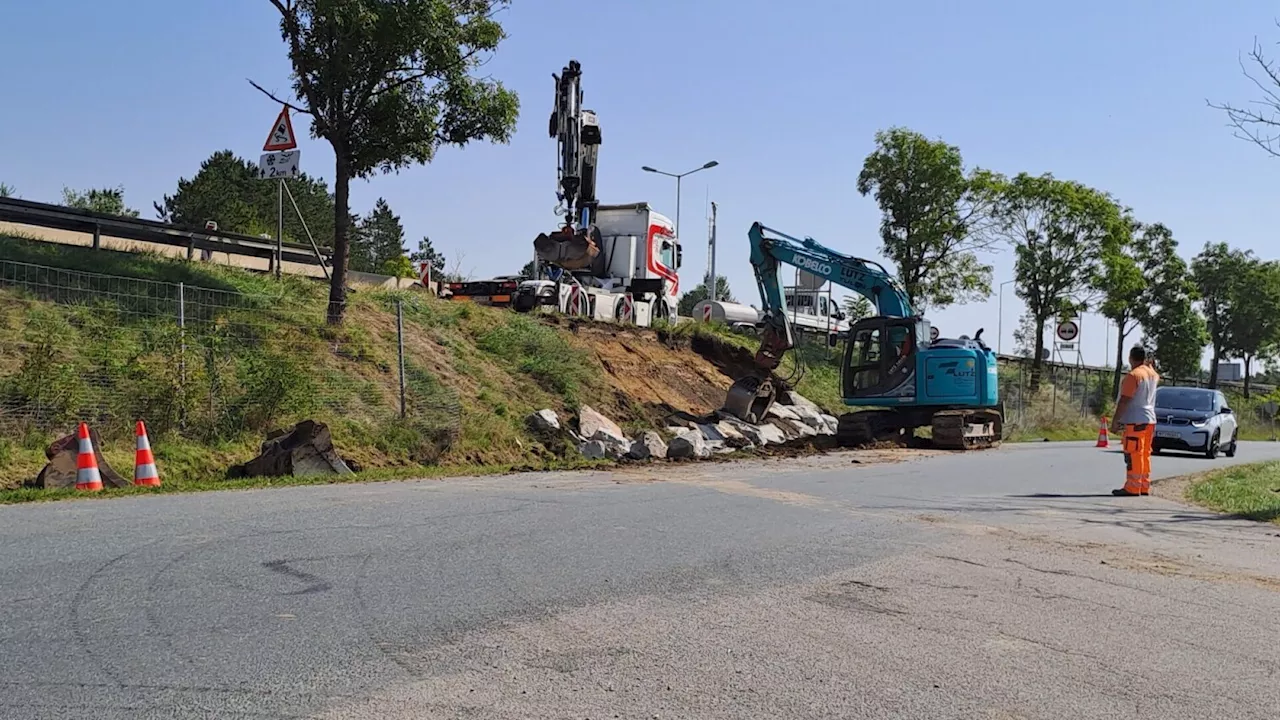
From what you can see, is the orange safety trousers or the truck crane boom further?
the truck crane boom

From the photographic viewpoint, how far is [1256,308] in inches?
2041

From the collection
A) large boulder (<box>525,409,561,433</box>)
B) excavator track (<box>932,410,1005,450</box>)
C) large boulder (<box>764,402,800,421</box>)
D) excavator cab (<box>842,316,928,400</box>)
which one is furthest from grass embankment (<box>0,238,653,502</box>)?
excavator track (<box>932,410,1005,450</box>)

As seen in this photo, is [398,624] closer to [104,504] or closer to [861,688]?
[861,688]

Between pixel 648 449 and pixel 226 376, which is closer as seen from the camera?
pixel 226 376

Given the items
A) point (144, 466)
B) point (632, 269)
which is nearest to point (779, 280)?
point (632, 269)

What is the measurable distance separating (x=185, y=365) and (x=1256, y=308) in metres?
52.3

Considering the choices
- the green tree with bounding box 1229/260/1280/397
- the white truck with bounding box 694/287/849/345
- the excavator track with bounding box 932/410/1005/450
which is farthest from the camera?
the green tree with bounding box 1229/260/1280/397

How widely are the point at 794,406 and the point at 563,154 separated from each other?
322 inches

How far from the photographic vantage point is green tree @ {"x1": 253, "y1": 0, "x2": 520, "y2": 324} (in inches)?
637

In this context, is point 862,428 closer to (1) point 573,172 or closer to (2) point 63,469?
(1) point 573,172

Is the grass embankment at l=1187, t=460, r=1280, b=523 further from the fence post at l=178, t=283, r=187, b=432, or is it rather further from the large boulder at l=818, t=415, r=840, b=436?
the fence post at l=178, t=283, r=187, b=432

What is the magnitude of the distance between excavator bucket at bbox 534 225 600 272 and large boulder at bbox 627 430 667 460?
7.37 meters

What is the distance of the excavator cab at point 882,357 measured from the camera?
22.7m

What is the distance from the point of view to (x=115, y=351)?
44.5 feet
